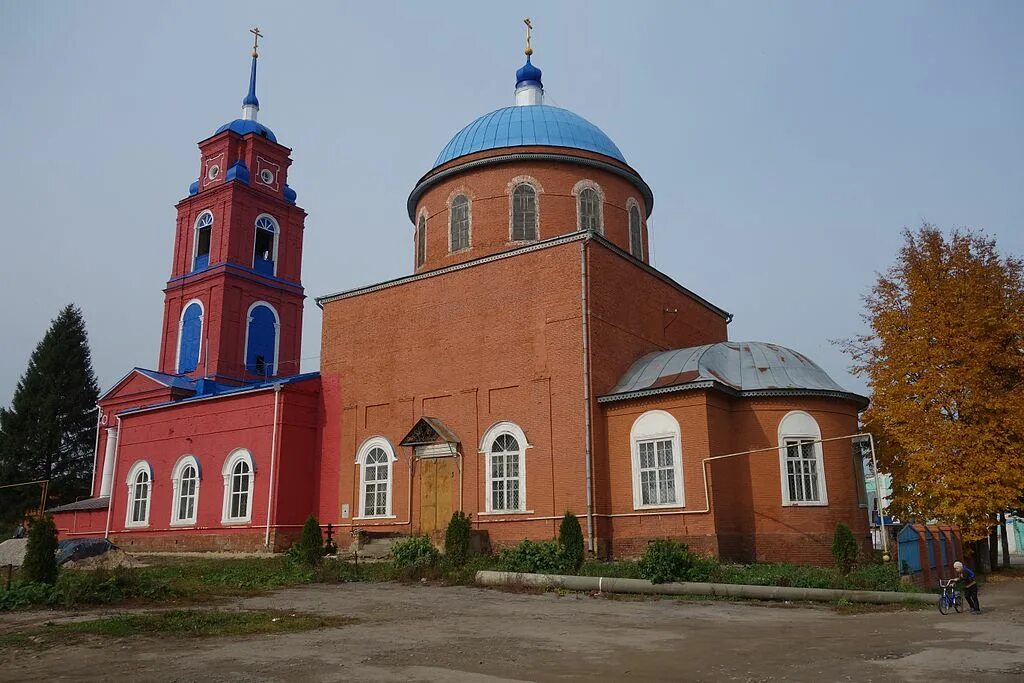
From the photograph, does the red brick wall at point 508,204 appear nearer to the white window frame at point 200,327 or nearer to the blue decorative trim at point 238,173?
the white window frame at point 200,327

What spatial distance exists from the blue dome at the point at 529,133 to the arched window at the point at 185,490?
12086 mm

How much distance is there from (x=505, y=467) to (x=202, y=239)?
2144 centimetres

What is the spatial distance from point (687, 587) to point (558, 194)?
42.4 feet

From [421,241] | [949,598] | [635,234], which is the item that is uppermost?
[421,241]

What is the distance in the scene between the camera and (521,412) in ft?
67.0

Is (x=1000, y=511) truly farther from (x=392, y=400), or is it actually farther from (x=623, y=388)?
(x=392, y=400)

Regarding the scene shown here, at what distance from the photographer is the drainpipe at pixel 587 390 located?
18562 millimetres

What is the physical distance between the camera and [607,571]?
16094 millimetres

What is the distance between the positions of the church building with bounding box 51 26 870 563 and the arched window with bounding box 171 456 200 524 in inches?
1.8

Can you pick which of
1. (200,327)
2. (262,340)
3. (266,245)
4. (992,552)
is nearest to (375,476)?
(262,340)

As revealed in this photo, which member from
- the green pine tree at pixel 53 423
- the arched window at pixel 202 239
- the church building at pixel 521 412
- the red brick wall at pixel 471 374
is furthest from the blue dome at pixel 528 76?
the green pine tree at pixel 53 423

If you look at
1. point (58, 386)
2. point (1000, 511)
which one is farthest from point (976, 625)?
point (58, 386)

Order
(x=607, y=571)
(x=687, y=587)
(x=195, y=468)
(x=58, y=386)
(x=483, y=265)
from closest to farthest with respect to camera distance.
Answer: (x=687, y=587) < (x=607, y=571) < (x=483, y=265) < (x=195, y=468) < (x=58, y=386)

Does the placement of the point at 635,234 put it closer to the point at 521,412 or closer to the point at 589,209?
the point at 589,209
